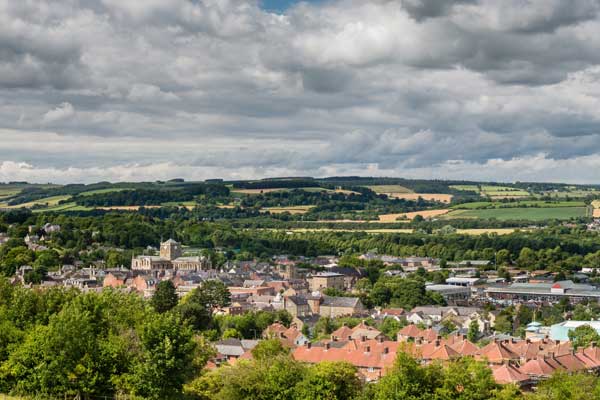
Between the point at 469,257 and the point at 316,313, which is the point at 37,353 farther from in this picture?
the point at 469,257

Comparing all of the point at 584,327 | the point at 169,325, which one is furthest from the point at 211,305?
the point at 169,325

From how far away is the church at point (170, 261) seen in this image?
12575 centimetres

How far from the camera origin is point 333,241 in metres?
163

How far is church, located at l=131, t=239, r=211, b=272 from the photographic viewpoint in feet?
413

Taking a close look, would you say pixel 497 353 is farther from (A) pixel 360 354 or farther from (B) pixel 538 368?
(A) pixel 360 354

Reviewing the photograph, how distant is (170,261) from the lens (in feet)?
423

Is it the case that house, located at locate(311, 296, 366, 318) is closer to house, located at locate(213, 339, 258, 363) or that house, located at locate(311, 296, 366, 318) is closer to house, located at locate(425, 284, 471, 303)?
house, located at locate(425, 284, 471, 303)

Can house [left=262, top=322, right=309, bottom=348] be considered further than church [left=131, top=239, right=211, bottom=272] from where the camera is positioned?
No

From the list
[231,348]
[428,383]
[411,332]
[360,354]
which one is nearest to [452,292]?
[411,332]

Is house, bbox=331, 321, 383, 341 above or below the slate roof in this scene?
above

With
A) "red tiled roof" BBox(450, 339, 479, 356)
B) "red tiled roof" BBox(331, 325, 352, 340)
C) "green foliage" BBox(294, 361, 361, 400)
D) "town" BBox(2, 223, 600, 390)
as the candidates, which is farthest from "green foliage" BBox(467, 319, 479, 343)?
"green foliage" BBox(294, 361, 361, 400)

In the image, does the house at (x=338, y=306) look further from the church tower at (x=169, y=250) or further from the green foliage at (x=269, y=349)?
the church tower at (x=169, y=250)

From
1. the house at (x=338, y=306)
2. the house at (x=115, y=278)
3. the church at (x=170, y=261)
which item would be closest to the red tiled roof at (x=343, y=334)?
the house at (x=338, y=306)

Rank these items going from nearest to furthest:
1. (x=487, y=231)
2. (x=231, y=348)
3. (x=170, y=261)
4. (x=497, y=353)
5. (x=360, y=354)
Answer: (x=360, y=354) < (x=497, y=353) < (x=231, y=348) < (x=170, y=261) < (x=487, y=231)
